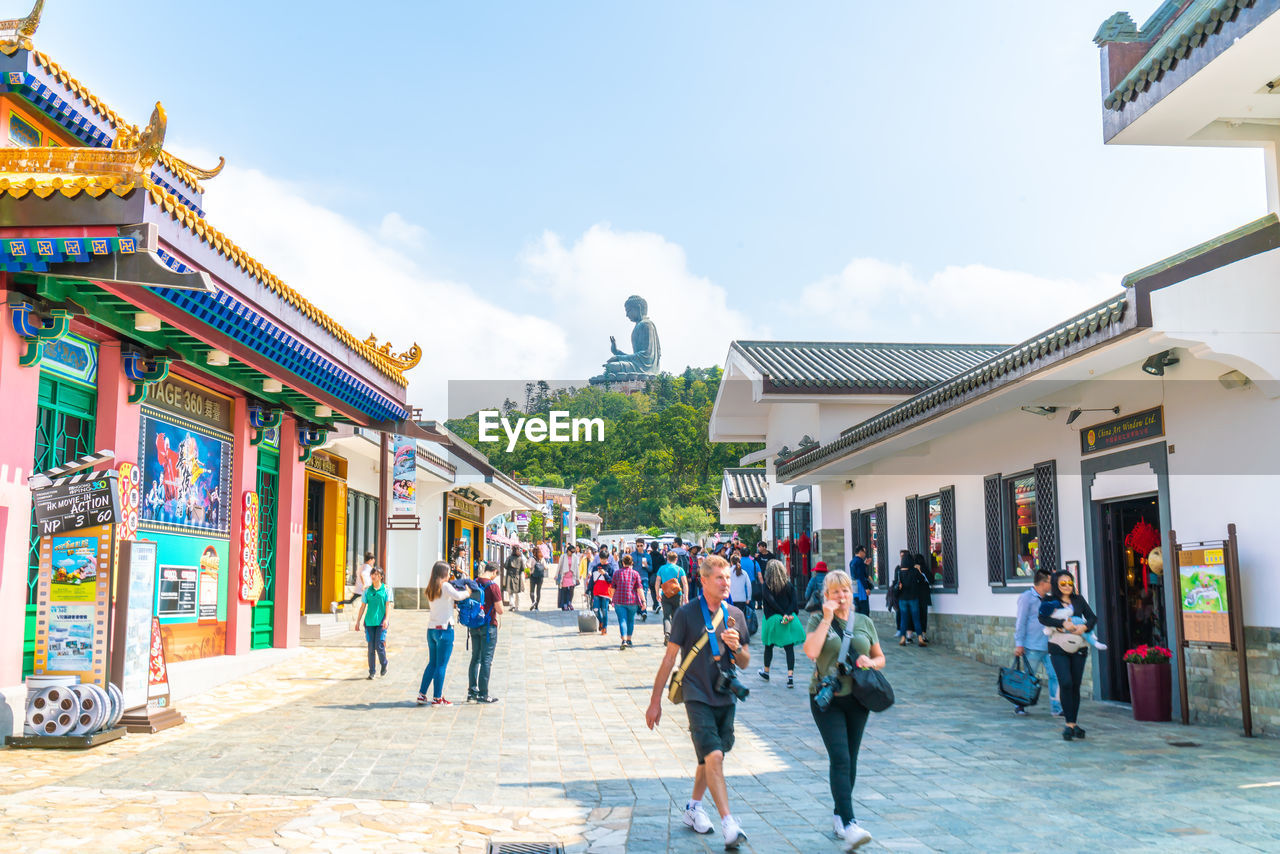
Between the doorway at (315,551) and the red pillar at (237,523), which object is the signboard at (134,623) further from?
the doorway at (315,551)

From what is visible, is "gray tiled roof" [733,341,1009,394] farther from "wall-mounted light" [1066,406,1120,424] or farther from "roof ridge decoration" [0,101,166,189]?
"roof ridge decoration" [0,101,166,189]

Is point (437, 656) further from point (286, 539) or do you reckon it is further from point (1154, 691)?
point (1154, 691)

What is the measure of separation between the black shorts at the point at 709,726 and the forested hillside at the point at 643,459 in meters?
53.0

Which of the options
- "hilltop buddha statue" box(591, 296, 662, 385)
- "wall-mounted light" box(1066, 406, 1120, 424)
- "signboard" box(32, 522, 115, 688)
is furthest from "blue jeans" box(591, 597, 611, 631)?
"hilltop buddha statue" box(591, 296, 662, 385)

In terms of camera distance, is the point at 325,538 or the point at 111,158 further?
the point at 325,538

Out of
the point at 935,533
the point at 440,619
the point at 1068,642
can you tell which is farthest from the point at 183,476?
the point at 935,533

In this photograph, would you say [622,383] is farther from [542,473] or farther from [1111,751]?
[1111,751]

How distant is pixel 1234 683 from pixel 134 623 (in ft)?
33.0

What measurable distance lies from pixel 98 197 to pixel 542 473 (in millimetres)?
79766

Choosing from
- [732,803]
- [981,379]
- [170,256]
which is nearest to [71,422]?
[170,256]

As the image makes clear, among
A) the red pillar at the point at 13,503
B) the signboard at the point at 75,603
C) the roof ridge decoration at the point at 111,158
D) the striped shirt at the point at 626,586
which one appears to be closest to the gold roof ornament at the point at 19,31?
the roof ridge decoration at the point at 111,158

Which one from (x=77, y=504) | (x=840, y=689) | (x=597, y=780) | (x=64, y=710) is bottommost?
(x=597, y=780)

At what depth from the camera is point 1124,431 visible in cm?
1155

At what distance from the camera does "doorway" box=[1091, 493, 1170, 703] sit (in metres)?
11.9
